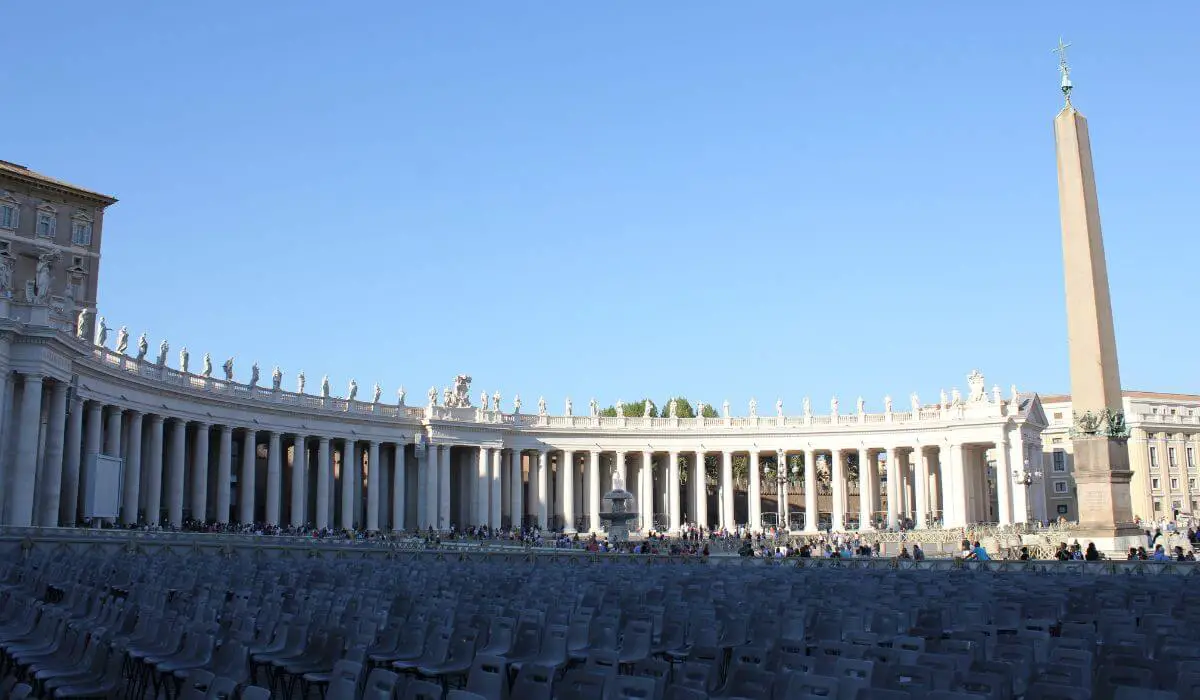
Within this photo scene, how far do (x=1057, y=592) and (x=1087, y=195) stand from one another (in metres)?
24.6

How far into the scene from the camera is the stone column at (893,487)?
91.7 metres

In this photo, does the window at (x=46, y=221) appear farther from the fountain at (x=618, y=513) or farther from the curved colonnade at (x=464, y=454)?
the fountain at (x=618, y=513)

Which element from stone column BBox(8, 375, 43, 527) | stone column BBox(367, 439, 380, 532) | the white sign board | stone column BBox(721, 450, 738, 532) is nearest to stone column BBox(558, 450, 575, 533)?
stone column BBox(721, 450, 738, 532)

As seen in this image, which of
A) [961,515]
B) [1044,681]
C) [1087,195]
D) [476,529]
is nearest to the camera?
[1044,681]

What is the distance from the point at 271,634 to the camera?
1589cm

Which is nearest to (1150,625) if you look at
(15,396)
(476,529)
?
(15,396)

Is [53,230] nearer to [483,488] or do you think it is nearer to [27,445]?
[27,445]

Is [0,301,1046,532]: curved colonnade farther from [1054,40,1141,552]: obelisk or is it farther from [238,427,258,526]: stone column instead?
[1054,40,1141,552]: obelisk

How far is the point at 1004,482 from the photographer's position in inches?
3541

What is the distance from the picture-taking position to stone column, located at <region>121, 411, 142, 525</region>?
6175cm

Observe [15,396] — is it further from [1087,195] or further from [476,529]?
[1087,195]

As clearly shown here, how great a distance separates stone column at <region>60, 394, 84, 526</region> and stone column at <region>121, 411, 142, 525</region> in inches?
179

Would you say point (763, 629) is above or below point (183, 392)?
below

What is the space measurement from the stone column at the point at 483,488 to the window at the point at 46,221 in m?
37.7
